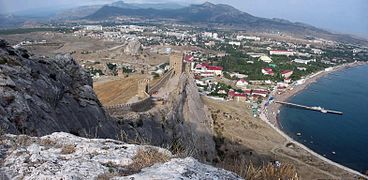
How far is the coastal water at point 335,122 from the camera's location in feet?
105

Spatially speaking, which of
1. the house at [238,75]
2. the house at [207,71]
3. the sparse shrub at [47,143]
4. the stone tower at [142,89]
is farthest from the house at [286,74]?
the sparse shrub at [47,143]

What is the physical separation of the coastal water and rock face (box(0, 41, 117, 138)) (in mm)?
20704

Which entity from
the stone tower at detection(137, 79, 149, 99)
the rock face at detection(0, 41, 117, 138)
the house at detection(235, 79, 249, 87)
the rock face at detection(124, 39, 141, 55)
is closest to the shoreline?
the house at detection(235, 79, 249, 87)

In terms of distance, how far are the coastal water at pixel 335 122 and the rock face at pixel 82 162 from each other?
26.2 meters

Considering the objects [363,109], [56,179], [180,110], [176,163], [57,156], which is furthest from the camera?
[363,109]

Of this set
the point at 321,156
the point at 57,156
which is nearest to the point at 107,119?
the point at 57,156

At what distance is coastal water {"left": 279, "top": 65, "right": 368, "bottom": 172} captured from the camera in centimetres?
3203

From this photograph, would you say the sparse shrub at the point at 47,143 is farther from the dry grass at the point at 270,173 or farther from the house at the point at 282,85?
the house at the point at 282,85

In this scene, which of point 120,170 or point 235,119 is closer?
point 120,170

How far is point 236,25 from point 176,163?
644ft

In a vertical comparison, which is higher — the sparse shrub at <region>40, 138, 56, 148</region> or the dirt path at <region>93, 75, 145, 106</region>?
the sparse shrub at <region>40, 138, 56, 148</region>

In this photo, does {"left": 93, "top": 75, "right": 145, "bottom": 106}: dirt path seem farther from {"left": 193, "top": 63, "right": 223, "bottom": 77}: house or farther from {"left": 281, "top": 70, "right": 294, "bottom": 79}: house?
{"left": 281, "top": 70, "right": 294, "bottom": 79}: house

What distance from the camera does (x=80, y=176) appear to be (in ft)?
12.1

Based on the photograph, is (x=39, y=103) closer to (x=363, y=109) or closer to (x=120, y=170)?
(x=120, y=170)
